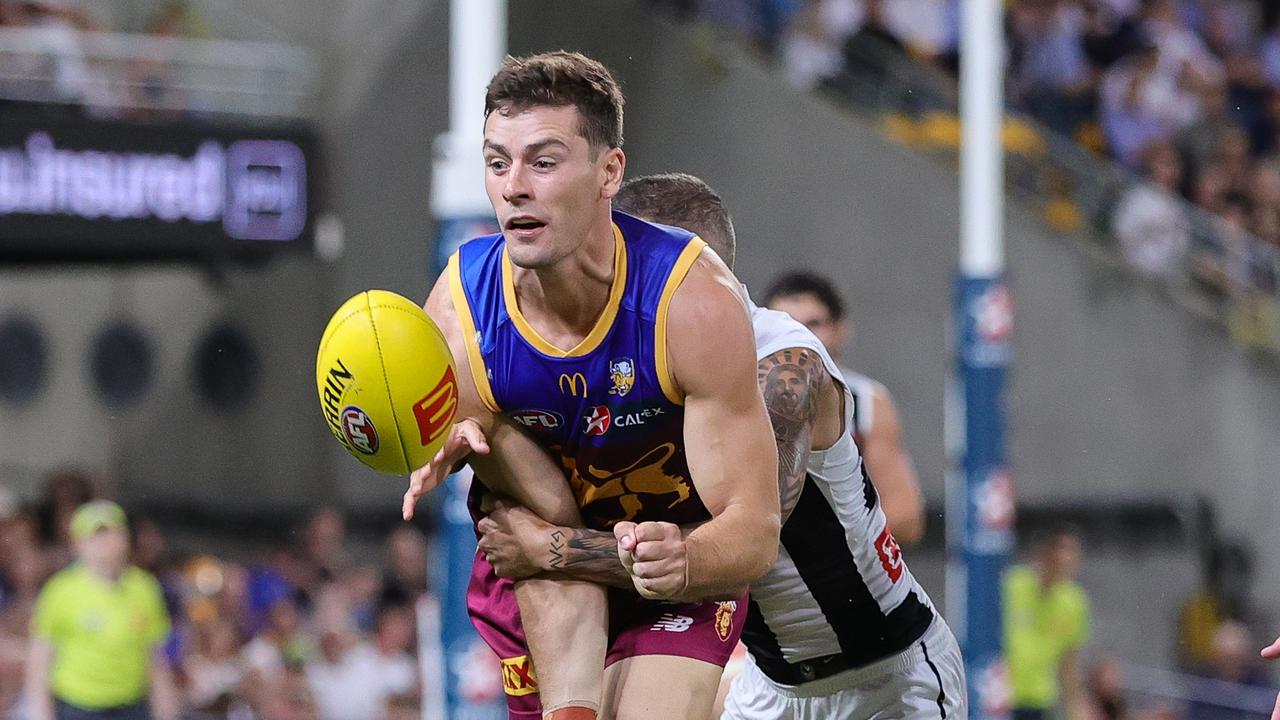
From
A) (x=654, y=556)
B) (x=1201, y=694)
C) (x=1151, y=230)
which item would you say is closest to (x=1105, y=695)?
(x=1201, y=694)

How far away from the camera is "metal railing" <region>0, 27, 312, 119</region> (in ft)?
41.4

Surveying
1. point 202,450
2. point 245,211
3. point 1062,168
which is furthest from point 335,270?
point 1062,168

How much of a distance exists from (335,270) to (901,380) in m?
4.80

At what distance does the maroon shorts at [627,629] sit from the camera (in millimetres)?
4578

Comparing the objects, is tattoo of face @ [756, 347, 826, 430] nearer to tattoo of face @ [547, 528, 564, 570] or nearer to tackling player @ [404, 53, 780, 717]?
Answer: tackling player @ [404, 53, 780, 717]

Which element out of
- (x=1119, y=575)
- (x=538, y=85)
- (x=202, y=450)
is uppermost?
(x=538, y=85)

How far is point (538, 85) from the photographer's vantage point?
13.8 ft

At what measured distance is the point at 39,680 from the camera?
1034 cm

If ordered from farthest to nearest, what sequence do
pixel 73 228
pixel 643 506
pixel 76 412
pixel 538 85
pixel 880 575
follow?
pixel 76 412 < pixel 73 228 < pixel 880 575 < pixel 643 506 < pixel 538 85

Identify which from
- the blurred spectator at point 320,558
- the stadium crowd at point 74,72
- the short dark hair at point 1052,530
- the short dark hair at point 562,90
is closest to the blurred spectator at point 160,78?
the stadium crowd at point 74,72

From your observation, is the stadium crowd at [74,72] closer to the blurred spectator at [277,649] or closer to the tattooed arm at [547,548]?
the blurred spectator at [277,649]

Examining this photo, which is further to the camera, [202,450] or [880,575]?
[202,450]

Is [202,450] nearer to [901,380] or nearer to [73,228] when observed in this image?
[73,228]

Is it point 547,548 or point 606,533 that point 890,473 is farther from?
point 547,548
